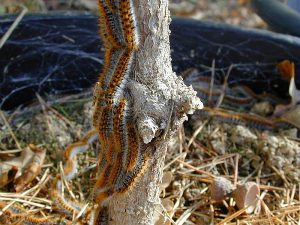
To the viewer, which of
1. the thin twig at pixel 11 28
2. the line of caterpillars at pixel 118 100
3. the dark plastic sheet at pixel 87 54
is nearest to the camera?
the line of caterpillars at pixel 118 100

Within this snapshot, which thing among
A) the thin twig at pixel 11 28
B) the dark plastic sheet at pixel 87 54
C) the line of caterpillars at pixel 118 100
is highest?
the line of caterpillars at pixel 118 100

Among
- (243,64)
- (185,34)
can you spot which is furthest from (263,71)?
(185,34)

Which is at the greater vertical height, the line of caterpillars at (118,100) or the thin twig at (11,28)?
the line of caterpillars at (118,100)

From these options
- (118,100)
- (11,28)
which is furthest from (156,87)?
(11,28)

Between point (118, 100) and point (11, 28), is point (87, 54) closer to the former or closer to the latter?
point (11, 28)

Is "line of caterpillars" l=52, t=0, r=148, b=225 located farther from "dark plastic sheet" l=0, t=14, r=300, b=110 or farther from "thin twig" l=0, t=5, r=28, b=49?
"dark plastic sheet" l=0, t=14, r=300, b=110

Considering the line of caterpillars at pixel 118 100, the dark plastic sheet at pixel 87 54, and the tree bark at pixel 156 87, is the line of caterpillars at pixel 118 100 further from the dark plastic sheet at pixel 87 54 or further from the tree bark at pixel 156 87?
the dark plastic sheet at pixel 87 54

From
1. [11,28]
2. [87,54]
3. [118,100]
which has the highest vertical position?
[118,100]

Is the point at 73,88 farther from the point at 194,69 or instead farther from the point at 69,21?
the point at 194,69

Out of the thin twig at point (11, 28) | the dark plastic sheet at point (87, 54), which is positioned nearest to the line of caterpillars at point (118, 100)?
the thin twig at point (11, 28)
